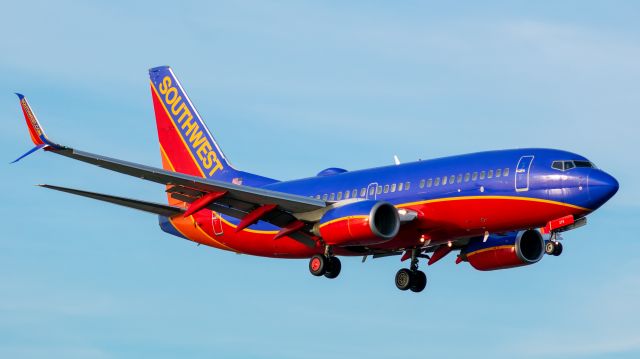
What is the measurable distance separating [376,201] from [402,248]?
394 centimetres

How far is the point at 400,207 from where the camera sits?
5756 centimetres

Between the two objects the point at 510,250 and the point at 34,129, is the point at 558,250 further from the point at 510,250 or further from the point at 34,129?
the point at 34,129

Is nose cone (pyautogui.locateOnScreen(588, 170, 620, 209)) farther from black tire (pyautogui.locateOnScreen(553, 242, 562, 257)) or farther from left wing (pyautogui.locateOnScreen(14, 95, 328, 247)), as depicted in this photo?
left wing (pyautogui.locateOnScreen(14, 95, 328, 247))

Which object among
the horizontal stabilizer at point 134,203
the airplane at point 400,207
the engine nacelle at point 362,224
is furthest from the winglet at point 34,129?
the engine nacelle at point 362,224

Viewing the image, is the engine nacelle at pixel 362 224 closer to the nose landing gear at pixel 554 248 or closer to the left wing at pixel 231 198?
the left wing at pixel 231 198

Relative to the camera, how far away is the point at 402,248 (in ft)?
196

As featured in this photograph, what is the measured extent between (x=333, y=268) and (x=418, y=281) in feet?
14.4

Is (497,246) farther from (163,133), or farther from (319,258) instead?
(163,133)

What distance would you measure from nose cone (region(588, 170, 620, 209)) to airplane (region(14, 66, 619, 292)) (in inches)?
1.5

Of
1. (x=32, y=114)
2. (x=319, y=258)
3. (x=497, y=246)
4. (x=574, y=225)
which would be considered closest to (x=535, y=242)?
(x=497, y=246)

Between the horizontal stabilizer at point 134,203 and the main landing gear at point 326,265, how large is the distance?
312 inches

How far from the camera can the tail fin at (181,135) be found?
225 ft

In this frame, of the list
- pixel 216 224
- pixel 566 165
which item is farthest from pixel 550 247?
pixel 216 224

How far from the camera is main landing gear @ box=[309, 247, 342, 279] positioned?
5856 centimetres
